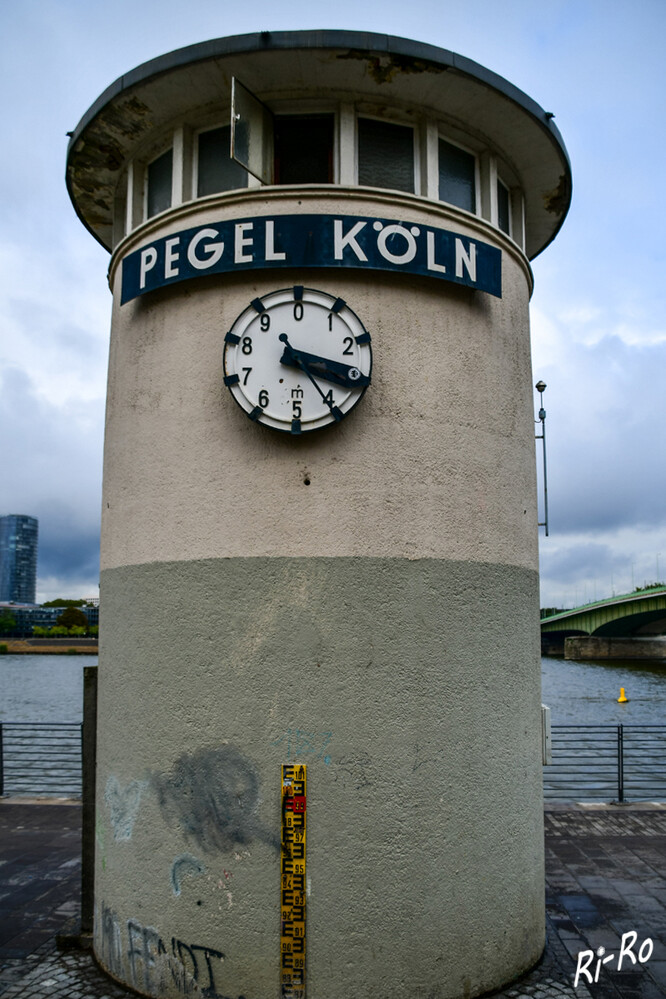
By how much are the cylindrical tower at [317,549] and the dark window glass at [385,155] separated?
27 millimetres

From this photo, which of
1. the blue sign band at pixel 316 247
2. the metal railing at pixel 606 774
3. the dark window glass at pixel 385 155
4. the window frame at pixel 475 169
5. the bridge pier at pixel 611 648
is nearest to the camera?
the blue sign band at pixel 316 247

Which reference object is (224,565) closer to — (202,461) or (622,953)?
(202,461)

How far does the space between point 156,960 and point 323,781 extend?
168 centimetres

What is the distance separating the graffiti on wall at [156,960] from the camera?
5152mm

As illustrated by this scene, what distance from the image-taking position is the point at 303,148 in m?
5.87

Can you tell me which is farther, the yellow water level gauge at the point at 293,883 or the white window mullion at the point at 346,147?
the white window mullion at the point at 346,147

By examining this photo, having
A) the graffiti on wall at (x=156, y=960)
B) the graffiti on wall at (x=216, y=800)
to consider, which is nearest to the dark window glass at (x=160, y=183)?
the graffiti on wall at (x=216, y=800)

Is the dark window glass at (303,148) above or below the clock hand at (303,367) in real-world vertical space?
above

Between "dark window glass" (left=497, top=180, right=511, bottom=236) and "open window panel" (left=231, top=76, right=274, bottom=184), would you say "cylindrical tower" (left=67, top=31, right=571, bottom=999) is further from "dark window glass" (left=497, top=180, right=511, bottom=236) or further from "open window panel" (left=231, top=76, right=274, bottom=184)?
"dark window glass" (left=497, top=180, right=511, bottom=236)

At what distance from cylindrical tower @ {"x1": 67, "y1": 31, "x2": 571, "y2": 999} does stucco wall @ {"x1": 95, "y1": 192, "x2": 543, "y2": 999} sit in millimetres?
20

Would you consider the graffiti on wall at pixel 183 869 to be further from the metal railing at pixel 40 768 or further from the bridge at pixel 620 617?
the bridge at pixel 620 617

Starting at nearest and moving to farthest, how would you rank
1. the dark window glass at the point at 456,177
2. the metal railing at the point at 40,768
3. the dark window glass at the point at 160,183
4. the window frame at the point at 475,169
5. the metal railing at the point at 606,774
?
the window frame at the point at 475,169 < the dark window glass at the point at 456,177 < the dark window glass at the point at 160,183 < the metal railing at the point at 606,774 < the metal railing at the point at 40,768

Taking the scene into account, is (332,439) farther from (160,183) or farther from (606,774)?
(606,774)

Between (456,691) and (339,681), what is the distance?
0.83 metres
